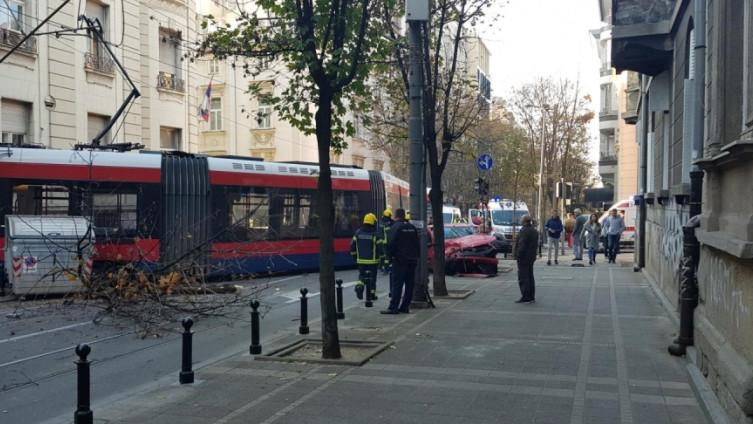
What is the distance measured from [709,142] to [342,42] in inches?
171

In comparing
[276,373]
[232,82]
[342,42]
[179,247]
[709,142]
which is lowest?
[276,373]

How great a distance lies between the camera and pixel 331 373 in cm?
792

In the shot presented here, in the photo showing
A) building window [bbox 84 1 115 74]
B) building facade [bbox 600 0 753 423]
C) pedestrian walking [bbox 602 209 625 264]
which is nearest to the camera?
building facade [bbox 600 0 753 423]

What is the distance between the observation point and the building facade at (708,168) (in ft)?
18.7

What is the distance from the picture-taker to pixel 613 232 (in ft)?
78.5

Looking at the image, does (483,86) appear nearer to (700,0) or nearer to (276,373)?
(700,0)

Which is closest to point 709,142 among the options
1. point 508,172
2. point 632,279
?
point 632,279

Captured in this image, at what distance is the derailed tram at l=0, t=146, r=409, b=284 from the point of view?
1482cm

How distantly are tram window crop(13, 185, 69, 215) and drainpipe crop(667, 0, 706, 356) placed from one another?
12396 mm

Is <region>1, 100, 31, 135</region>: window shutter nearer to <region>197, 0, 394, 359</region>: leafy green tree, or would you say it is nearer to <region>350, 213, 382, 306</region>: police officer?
<region>350, 213, 382, 306</region>: police officer

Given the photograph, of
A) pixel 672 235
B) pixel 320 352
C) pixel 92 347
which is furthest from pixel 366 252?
pixel 92 347

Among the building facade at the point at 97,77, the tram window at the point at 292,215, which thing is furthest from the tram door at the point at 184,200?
the building facade at the point at 97,77

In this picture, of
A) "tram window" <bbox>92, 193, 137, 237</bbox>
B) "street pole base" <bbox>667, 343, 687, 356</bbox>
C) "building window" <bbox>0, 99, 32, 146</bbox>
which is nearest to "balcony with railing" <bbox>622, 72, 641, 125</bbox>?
"street pole base" <bbox>667, 343, 687, 356</bbox>

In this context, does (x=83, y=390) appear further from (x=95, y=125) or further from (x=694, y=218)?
(x=95, y=125)
